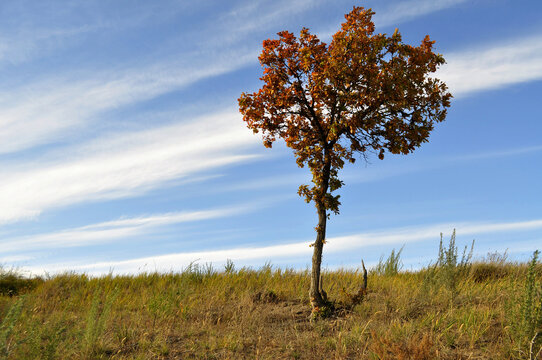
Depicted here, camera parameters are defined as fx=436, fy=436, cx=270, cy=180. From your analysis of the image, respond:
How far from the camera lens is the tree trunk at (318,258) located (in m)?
8.88

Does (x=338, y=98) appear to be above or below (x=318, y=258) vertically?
above

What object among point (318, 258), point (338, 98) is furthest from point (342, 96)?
point (318, 258)

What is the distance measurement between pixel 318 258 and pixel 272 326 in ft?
5.44

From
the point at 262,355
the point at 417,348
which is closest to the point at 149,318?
the point at 262,355

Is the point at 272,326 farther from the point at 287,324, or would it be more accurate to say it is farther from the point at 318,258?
the point at 318,258

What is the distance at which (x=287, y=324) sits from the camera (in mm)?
8461

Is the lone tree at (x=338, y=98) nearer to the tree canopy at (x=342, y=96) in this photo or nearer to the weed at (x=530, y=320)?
the tree canopy at (x=342, y=96)

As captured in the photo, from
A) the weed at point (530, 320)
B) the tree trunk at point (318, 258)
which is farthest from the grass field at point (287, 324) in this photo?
the tree trunk at point (318, 258)

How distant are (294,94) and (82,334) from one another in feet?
19.6

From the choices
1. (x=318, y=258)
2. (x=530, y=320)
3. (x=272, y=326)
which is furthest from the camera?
(x=318, y=258)

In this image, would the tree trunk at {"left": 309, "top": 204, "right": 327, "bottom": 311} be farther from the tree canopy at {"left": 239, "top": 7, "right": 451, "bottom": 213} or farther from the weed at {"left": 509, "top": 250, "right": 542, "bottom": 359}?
the weed at {"left": 509, "top": 250, "right": 542, "bottom": 359}

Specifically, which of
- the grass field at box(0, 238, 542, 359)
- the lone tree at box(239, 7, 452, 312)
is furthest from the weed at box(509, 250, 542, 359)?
the lone tree at box(239, 7, 452, 312)

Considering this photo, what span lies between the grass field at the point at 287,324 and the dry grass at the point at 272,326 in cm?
2

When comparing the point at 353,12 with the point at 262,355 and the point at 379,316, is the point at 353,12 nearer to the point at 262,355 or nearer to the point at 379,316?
the point at 379,316
